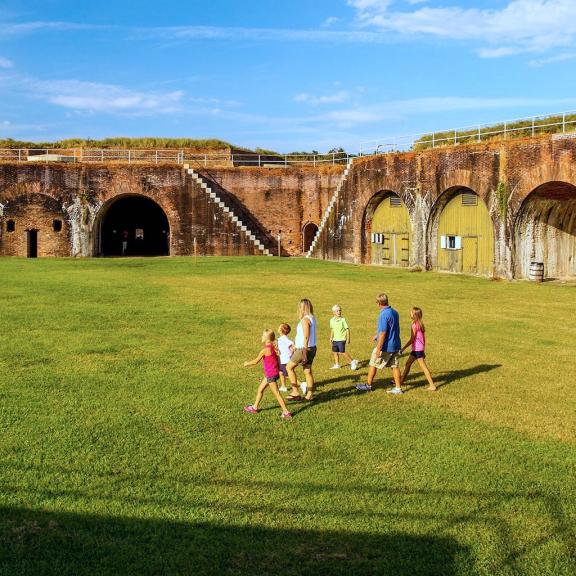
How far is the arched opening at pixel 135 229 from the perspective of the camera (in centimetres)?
4453

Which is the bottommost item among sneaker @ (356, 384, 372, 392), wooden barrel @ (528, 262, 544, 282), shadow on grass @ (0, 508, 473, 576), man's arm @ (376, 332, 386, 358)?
shadow on grass @ (0, 508, 473, 576)

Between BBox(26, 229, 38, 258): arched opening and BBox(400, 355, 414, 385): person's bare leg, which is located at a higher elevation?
BBox(26, 229, 38, 258): arched opening

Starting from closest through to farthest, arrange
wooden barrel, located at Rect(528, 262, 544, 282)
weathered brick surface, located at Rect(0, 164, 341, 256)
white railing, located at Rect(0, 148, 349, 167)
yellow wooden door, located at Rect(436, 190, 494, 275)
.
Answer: wooden barrel, located at Rect(528, 262, 544, 282), yellow wooden door, located at Rect(436, 190, 494, 275), weathered brick surface, located at Rect(0, 164, 341, 256), white railing, located at Rect(0, 148, 349, 167)

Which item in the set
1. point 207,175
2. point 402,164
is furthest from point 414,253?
point 207,175

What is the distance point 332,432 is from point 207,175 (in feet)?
108

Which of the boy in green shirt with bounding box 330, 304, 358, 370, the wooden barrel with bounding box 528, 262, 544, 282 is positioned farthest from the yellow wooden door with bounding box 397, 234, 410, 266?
the boy in green shirt with bounding box 330, 304, 358, 370

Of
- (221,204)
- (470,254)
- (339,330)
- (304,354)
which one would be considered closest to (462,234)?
(470,254)

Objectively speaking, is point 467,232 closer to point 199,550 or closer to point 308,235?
point 308,235

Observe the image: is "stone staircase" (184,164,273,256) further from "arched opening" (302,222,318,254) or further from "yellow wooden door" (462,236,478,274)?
"yellow wooden door" (462,236,478,274)

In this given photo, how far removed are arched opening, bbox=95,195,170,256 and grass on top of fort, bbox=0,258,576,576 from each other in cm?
2920

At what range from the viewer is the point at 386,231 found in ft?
115

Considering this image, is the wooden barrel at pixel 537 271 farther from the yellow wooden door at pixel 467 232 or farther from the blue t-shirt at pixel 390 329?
the blue t-shirt at pixel 390 329

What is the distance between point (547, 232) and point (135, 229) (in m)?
27.2

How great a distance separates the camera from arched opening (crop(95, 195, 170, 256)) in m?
44.5
